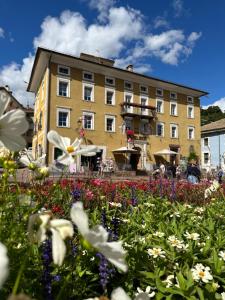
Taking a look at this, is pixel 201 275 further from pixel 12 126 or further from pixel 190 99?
pixel 190 99

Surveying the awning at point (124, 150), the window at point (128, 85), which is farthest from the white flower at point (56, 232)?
the window at point (128, 85)

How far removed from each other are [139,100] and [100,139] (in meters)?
6.36

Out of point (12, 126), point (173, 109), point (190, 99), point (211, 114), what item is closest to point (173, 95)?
point (173, 109)

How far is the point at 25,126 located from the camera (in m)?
0.99

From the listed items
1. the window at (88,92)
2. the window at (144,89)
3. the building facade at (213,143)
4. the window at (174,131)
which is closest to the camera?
the window at (88,92)

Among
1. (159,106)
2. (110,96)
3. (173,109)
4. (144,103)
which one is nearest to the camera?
(110,96)

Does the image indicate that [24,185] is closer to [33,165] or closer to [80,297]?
[80,297]

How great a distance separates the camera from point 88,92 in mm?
29906

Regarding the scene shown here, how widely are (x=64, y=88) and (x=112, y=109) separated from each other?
493cm

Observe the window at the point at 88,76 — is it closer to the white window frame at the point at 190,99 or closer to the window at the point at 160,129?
the window at the point at 160,129

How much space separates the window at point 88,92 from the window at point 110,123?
90.9 inches

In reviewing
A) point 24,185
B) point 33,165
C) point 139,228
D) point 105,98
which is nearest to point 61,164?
point 33,165

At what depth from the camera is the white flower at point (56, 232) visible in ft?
2.35

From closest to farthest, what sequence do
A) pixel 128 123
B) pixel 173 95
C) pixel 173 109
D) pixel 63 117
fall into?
1. pixel 63 117
2. pixel 128 123
3. pixel 173 95
4. pixel 173 109
